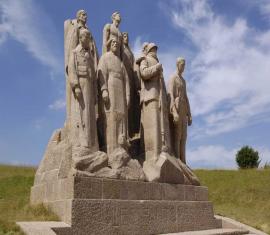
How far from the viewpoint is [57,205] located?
338 inches

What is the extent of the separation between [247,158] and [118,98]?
90.9 feet

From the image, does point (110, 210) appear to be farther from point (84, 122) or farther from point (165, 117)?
point (165, 117)

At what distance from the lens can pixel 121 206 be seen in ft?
28.6

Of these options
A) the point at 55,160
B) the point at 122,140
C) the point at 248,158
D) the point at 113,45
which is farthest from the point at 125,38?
the point at 248,158

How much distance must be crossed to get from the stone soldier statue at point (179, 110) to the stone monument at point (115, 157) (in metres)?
0.03

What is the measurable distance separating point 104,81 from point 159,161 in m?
2.32

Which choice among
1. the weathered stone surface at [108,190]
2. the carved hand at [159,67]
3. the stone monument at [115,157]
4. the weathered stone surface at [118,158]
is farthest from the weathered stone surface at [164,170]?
the carved hand at [159,67]

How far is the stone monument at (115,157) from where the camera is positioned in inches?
332

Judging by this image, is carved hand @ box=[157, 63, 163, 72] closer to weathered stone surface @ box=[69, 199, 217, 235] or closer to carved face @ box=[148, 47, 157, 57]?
carved face @ box=[148, 47, 157, 57]

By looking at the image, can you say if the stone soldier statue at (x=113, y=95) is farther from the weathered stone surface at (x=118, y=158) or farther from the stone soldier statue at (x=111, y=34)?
the stone soldier statue at (x=111, y=34)

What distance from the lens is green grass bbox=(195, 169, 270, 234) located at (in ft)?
61.5

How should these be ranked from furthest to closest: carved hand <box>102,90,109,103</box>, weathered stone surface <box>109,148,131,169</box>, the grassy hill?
the grassy hill, carved hand <box>102,90,109,103</box>, weathered stone surface <box>109,148,131,169</box>

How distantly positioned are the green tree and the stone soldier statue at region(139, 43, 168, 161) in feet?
86.4

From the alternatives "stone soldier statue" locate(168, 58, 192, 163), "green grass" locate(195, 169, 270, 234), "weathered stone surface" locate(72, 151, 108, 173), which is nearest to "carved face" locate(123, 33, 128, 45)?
"stone soldier statue" locate(168, 58, 192, 163)
